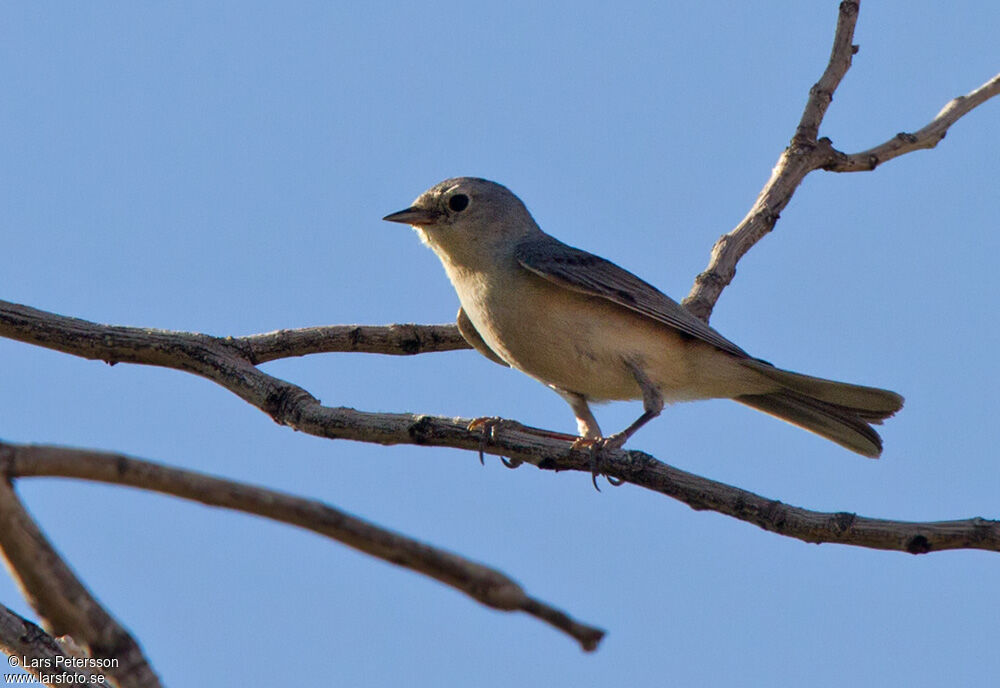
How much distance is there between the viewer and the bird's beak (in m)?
8.24

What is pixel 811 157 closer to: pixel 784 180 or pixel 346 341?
pixel 784 180

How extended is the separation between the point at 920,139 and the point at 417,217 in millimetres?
3689

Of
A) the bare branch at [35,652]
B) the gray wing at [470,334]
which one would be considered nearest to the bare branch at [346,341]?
the gray wing at [470,334]

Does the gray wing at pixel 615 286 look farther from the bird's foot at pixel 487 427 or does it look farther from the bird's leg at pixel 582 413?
the bird's foot at pixel 487 427

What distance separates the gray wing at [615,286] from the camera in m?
7.52

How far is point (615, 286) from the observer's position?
764 centimetres

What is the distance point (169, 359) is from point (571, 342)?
253cm

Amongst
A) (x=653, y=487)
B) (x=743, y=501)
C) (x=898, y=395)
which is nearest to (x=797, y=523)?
(x=743, y=501)

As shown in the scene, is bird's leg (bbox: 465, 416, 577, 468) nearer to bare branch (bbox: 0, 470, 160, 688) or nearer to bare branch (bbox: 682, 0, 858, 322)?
bare branch (bbox: 682, 0, 858, 322)

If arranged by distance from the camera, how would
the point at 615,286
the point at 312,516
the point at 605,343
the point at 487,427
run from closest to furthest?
the point at 312,516, the point at 487,427, the point at 605,343, the point at 615,286

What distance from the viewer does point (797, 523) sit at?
5035mm

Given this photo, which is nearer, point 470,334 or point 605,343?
point 605,343

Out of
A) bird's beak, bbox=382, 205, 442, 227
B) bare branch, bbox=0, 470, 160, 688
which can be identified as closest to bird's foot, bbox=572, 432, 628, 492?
bird's beak, bbox=382, 205, 442, 227

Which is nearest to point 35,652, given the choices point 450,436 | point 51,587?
point 450,436
